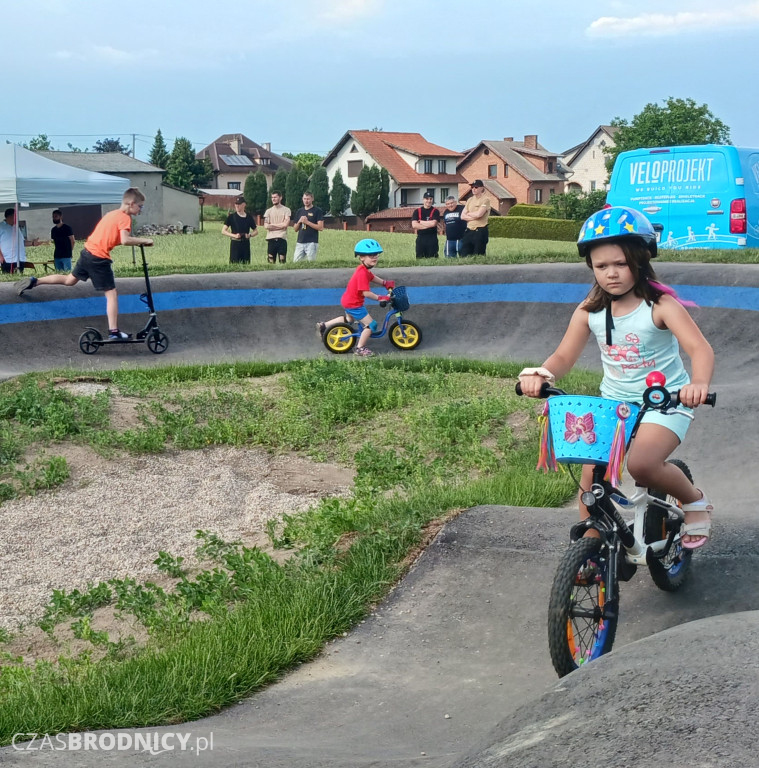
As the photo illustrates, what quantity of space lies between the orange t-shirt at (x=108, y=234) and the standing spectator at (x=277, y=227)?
559 cm

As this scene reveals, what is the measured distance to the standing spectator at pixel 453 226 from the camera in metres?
17.5

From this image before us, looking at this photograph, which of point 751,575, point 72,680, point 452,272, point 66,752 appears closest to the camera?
point 66,752

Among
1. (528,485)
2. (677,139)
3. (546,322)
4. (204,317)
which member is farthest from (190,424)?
(677,139)

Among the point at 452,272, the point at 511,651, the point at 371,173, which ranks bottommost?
the point at 511,651

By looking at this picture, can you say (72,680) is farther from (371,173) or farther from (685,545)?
(371,173)

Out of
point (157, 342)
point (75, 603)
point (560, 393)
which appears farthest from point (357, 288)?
point (560, 393)

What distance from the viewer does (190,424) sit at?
29.2 feet

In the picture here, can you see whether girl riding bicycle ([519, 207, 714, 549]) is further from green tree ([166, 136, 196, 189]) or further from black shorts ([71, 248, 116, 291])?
green tree ([166, 136, 196, 189])

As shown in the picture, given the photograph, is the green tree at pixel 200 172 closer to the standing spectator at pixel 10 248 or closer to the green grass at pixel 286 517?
the standing spectator at pixel 10 248

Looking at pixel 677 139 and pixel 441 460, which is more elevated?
pixel 677 139

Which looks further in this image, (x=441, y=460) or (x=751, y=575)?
(x=441, y=460)

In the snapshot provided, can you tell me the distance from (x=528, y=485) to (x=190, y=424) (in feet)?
11.7

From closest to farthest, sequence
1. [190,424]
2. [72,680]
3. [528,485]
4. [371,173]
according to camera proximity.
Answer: [72,680] < [528,485] < [190,424] < [371,173]

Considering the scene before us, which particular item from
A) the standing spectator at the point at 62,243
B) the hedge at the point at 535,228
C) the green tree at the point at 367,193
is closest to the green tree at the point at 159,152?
the green tree at the point at 367,193
